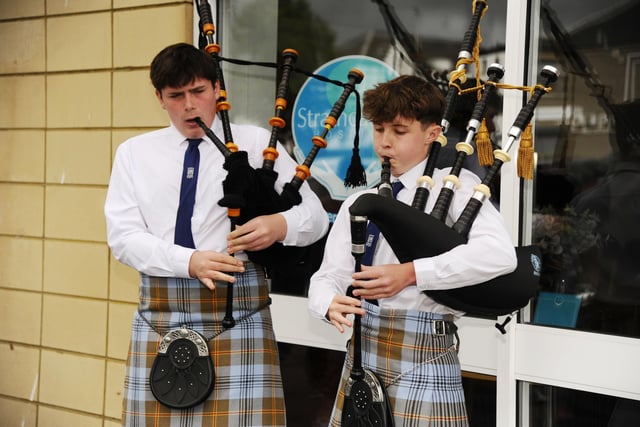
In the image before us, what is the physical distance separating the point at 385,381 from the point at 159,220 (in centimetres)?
78

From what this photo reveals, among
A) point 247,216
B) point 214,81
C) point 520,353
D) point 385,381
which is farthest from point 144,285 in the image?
point 520,353

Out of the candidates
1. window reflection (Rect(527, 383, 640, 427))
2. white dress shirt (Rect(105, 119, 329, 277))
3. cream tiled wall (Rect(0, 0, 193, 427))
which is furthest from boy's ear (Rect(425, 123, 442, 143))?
cream tiled wall (Rect(0, 0, 193, 427))

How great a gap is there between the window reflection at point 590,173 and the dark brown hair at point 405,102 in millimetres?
800

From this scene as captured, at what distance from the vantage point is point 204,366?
205 cm

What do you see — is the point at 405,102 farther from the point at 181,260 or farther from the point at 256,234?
the point at 181,260

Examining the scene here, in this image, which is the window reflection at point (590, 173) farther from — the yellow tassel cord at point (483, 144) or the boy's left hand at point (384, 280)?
the boy's left hand at point (384, 280)

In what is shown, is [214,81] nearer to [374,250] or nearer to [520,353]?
[374,250]

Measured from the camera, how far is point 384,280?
5.50ft

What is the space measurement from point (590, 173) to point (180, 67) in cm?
131

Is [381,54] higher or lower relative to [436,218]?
higher

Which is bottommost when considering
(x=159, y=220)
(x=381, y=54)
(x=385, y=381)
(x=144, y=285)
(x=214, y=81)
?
(x=385, y=381)

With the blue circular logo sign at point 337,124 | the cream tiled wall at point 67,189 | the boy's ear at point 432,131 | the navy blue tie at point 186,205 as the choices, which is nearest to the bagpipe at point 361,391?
the boy's ear at point 432,131

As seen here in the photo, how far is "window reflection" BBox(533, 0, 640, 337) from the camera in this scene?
92.7 inches

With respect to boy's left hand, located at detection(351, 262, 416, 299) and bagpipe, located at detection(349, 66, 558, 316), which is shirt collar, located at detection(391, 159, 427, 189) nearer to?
bagpipe, located at detection(349, 66, 558, 316)
